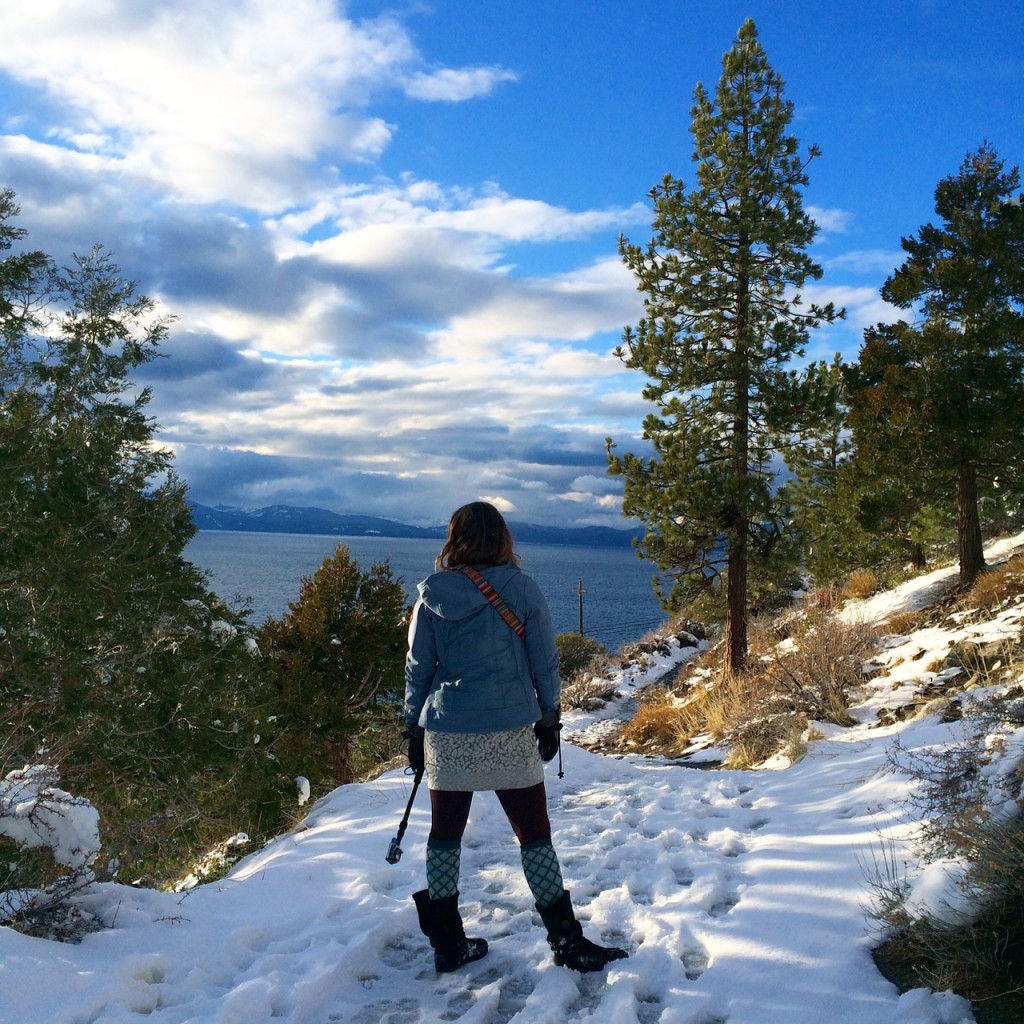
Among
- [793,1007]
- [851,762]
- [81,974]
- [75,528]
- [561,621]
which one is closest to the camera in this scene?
[793,1007]

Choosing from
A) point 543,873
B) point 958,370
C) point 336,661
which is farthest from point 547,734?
point 336,661

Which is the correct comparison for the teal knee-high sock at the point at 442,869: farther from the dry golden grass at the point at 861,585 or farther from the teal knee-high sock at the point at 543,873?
the dry golden grass at the point at 861,585

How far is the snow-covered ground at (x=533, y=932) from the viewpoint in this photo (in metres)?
3.16

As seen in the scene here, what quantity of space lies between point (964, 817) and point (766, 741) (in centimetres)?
530

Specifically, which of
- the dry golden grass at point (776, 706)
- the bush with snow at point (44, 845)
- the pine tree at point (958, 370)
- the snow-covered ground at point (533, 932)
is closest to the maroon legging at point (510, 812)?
the snow-covered ground at point (533, 932)

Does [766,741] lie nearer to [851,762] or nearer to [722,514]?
[851,762]

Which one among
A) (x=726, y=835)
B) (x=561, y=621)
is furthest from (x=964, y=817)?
(x=561, y=621)

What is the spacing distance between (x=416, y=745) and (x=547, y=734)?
641 millimetres

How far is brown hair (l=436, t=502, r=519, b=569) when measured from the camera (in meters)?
3.81

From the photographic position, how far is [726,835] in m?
5.36

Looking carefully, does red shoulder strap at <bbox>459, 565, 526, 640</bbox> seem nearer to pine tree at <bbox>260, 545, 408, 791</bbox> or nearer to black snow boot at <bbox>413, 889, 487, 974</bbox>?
black snow boot at <bbox>413, 889, 487, 974</bbox>

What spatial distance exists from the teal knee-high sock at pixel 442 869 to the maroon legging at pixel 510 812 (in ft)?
0.11

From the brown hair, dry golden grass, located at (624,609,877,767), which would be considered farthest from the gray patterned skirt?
dry golden grass, located at (624,609,877,767)

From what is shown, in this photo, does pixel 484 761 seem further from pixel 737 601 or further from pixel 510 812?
pixel 737 601
